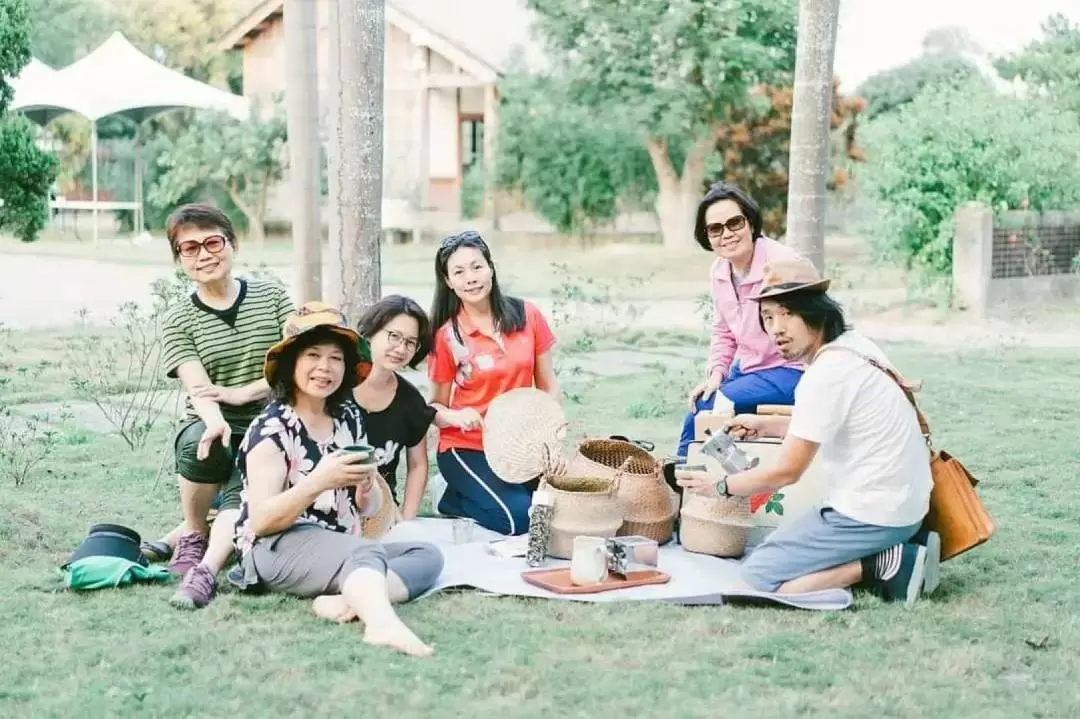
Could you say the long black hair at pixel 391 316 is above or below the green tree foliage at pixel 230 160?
below

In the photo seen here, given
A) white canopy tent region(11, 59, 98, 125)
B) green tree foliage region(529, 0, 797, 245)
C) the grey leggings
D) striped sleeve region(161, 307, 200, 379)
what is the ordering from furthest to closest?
green tree foliage region(529, 0, 797, 245) < white canopy tent region(11, 59, 98, 125) < striped sleeve region(161, 307, 200, 379) < the grey leggings

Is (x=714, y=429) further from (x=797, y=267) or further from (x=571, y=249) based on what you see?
(x=571, y=249)

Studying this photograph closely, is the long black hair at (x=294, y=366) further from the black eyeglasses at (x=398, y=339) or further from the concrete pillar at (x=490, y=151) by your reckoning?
the concrete pillar at (x=490, y=151)

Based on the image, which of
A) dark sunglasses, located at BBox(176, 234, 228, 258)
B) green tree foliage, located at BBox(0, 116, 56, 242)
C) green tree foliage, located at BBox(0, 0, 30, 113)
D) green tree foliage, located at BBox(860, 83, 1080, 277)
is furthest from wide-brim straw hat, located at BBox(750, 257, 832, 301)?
green tree foliage, located at BBox(860, 83, 1080, 277)

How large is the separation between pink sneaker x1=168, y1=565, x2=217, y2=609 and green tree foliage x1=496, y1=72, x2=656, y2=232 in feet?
46.8

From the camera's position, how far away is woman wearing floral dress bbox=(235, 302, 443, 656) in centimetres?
383

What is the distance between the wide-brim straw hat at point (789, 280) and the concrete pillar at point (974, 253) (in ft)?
29.2

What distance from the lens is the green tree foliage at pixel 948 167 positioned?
12.6 m

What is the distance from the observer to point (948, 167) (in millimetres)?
12586

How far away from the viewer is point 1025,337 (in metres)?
11.4

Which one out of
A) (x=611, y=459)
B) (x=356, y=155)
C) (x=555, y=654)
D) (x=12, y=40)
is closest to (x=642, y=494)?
(x=611, y=459)

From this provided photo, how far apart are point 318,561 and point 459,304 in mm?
1494

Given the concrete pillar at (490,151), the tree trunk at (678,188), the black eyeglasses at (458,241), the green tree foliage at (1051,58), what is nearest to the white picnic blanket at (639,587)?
the black eyeglasses at (458,241)

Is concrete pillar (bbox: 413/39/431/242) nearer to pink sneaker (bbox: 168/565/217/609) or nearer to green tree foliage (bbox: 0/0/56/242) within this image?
green tree foliage (bbox: 0/0/56/242)
